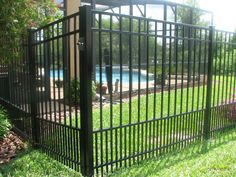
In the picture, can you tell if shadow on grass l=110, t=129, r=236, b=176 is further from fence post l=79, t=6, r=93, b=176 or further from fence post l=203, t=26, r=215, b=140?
fence post l=79, t=6, r=93, b=176

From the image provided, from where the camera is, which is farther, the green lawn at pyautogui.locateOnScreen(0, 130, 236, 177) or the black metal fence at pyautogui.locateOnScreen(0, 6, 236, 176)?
the green lawn at pyautogui.locateOnScreen(0, 130, 236, 177)

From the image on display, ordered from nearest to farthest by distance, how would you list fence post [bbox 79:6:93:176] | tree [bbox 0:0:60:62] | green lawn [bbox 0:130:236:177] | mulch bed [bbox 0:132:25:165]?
fence post [bbox 79:6:93:176]
green lawn [bbox 0:130:236:177]
mulch bed [bbox 0:132:25:165]
tree [bbox 0:0:60:62]

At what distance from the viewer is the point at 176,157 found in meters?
5.02

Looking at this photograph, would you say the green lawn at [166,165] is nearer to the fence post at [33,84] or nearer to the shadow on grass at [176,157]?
the shadow on grass at [176,157]

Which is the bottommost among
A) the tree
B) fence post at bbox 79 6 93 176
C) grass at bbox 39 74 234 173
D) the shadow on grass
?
the shadow on grass

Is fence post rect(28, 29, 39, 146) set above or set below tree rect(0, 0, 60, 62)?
below

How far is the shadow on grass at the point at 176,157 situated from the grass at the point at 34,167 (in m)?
0.81

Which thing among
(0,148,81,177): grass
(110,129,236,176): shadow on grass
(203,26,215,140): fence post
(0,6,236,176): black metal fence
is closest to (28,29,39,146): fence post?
(0,6,236,176): black metal fence

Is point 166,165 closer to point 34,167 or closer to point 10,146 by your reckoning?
point 34,167

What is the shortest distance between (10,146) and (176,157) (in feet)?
9.76

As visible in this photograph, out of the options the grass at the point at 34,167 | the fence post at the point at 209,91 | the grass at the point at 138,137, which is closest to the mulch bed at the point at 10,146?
the grass at the point at 34,167

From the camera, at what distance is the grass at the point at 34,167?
428 cm

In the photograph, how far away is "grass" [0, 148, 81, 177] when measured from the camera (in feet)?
14.1

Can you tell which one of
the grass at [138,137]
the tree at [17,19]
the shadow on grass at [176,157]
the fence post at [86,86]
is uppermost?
the tree at [17,19]
